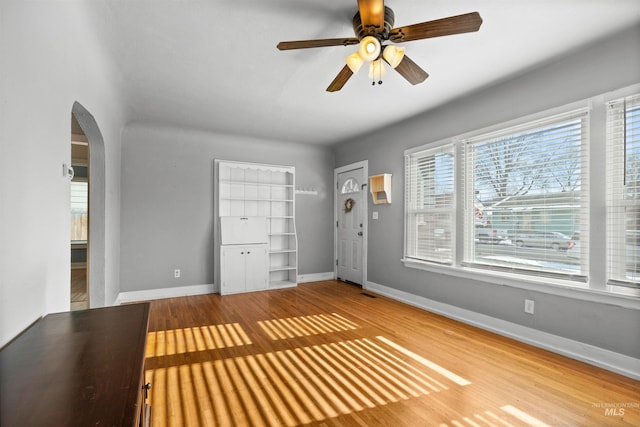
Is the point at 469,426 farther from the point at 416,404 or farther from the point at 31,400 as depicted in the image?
the point at 31,400

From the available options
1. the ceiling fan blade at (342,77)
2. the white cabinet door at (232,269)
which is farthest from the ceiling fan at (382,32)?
the white cabinet door at (232,269)

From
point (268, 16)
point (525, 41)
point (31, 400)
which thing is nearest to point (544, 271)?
point (525, 41)

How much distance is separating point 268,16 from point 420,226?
10.2 feet

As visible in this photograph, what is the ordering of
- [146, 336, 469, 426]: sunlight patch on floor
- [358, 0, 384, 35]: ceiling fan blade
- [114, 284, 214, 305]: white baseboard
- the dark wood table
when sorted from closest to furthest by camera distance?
the dark wood table < [358, 0, 384, 35]: ceiling fan blade < [146, 336, 469, 426]: sunlight patch on floor < [114, 284, 214, 305]: white baseboard

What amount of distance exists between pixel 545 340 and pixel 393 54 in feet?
9.21

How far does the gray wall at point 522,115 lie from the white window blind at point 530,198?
0.41ft

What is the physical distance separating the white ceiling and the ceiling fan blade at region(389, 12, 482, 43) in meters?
0.21

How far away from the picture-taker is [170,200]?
4.72 metres

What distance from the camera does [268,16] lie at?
2.11 meters

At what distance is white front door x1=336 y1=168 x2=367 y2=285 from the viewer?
534cm

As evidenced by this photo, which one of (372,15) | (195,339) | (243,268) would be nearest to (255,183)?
(243,268)

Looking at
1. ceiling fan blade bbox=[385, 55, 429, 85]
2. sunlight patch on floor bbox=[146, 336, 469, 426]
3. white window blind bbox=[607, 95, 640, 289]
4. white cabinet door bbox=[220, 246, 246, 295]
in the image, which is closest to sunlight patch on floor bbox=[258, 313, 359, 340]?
sunlight patch on floor bbox=[146, 336, 469, 426]

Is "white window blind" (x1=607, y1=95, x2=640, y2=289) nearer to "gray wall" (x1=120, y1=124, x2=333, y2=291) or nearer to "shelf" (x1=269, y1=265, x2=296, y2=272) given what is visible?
"shelf" (x1=269, y1=265, x2=296, y2=272)

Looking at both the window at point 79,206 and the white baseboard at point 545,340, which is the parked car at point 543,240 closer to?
the white baseboard at point 545,340
